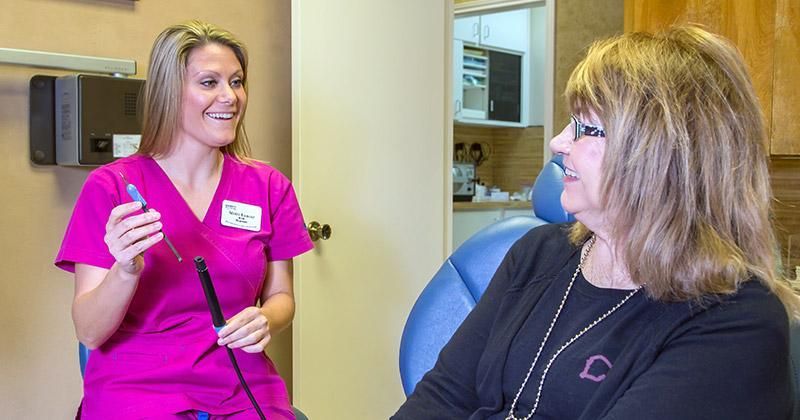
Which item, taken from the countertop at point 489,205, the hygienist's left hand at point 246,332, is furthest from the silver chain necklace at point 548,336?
the countertop at point 489,205

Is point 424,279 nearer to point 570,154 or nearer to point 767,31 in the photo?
point 767,31

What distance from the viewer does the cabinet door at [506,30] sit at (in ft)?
18.0

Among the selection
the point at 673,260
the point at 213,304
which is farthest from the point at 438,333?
the point at 673,260

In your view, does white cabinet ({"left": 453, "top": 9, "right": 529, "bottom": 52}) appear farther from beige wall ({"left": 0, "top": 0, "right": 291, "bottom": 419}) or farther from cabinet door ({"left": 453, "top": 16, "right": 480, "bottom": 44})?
beige wall ({"left": 0, "top": 0, "right": 291, "bottom": 419})

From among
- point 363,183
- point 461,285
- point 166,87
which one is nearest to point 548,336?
point 461,285

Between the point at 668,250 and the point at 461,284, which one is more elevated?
the point at 668,250

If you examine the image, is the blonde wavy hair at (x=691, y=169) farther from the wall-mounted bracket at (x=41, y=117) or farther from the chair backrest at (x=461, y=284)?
the wall-mounted bracket at (x=41, y=117)

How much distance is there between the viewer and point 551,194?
148 centimetres

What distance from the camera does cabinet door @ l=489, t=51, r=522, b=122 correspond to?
548cm

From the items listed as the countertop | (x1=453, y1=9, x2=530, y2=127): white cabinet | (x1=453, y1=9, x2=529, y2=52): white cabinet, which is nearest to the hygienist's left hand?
the countertop

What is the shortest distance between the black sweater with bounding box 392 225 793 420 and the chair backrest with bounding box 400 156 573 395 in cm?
16

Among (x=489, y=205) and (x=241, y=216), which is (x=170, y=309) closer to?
(x=241, y=216)

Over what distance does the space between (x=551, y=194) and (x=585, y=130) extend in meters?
0.41

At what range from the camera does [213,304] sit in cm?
130
